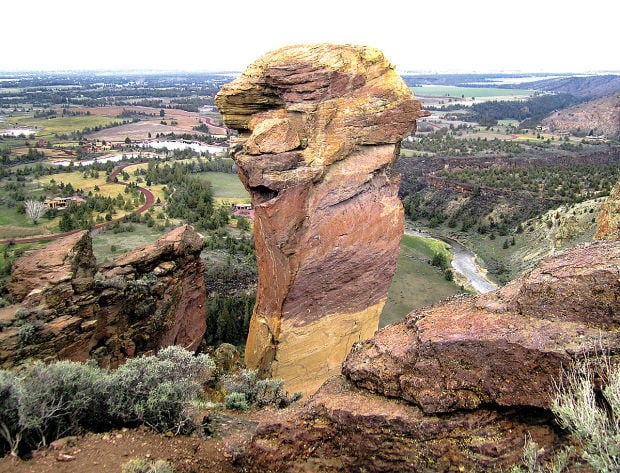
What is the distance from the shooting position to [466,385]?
9.03m

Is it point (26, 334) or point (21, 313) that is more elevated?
point (21, 313)

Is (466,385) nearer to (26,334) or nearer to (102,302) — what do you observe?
(26,334)

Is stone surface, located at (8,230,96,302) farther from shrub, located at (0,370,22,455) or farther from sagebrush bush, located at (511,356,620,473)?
sagebrush bush, located at (511,356,620,473)

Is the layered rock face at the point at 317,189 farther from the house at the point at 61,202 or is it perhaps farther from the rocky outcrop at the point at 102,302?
the house at the point at 61,202

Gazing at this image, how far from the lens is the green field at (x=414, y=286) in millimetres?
44478

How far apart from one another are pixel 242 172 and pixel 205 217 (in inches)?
2133

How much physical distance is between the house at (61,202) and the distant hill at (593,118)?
15408 centimetres

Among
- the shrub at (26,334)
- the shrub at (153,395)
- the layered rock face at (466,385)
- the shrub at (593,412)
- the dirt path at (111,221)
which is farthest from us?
the dirt path at (111,221)

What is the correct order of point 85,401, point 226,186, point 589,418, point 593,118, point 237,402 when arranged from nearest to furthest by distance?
point 589,418
point 85,401
point 237,402
point 226,186
point 593,118

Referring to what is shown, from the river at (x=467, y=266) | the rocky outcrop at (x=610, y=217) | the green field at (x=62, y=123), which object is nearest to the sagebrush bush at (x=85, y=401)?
the rocky outcrop at (x=610, y=217)

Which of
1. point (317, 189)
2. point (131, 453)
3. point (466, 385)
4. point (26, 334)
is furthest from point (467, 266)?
point (131, 453)

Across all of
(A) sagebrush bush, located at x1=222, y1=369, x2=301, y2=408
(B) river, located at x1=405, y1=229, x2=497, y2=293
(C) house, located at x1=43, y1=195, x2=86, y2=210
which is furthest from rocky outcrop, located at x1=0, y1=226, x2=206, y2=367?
(C) house, located at x1=43, y1=195, x2=86, y2=210

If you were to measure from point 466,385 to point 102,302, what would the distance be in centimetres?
1565

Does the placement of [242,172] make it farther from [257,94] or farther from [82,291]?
[82,291]
